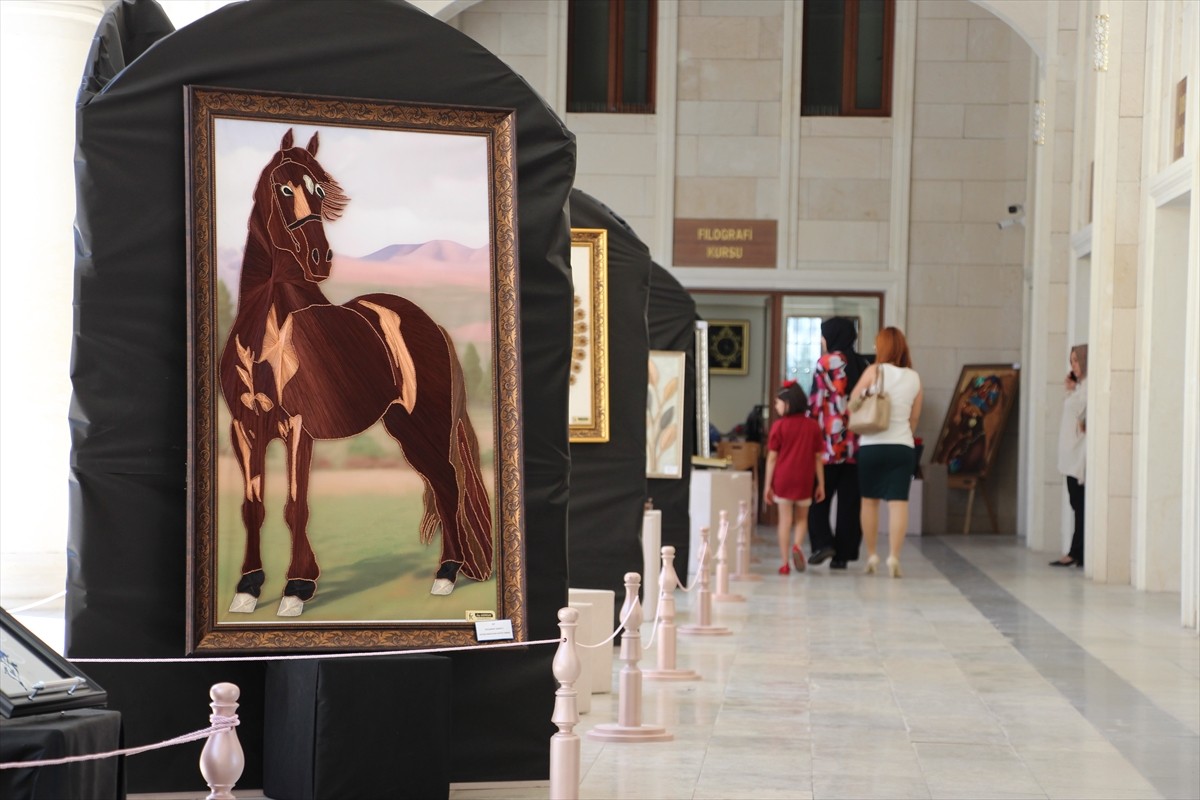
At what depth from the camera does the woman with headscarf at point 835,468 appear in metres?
14.3

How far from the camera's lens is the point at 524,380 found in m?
5.58

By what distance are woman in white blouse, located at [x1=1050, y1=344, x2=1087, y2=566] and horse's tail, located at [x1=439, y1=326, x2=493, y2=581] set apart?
37.4ft

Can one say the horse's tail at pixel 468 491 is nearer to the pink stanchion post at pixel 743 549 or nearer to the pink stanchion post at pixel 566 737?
the pink stanchion post at pixel 566 737

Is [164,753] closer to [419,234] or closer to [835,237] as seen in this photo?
[419,234]

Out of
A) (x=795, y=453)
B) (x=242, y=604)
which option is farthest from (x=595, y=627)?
(x=795, y=453)

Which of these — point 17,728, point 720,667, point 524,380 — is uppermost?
point 524,380

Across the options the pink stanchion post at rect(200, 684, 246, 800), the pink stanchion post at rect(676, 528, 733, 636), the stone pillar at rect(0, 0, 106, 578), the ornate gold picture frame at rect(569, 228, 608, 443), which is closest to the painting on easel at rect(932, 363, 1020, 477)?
the pink stanchion post at rect(676, 528, 733, 636)

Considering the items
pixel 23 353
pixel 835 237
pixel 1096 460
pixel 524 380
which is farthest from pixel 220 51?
pixel 835 237

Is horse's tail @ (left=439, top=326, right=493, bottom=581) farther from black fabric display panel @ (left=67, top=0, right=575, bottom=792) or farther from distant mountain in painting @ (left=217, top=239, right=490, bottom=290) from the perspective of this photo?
black fabric display panel @ (left=67, top=0, right=575, bottom=792)

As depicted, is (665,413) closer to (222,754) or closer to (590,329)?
(590,329)

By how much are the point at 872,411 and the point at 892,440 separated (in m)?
0.42

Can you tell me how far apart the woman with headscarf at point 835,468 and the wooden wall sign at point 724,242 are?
6684mm

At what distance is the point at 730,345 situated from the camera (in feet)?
74.6

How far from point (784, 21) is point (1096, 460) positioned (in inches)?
368
